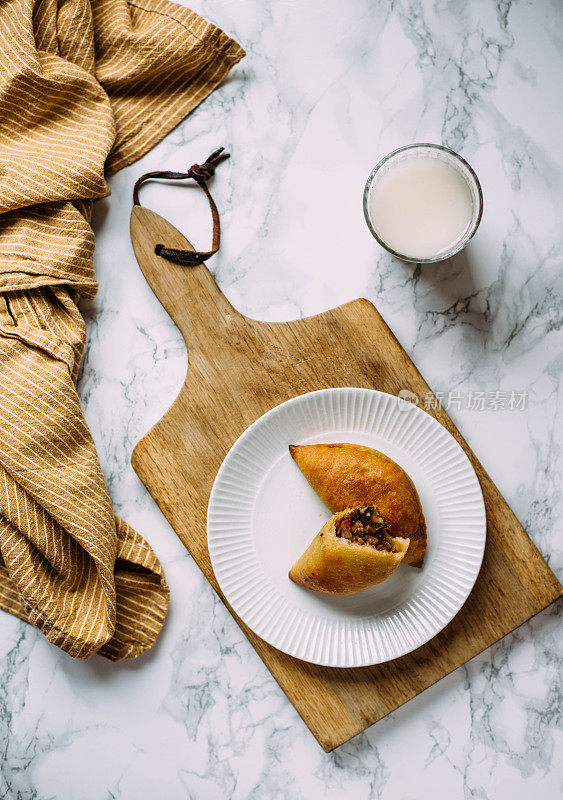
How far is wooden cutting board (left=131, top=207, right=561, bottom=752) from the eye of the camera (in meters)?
1.30

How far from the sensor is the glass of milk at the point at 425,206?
1.28 m

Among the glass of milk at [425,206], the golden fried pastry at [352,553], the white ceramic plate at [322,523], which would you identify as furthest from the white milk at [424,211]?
the golden fried pastry at [352,553]

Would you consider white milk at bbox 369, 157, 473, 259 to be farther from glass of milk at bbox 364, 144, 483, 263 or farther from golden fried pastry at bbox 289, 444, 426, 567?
golden fried pastry at bbox 289, 444, 426, 567

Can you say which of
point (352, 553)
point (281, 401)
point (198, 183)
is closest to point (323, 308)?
point (281, 401)

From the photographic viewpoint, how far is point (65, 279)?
133cm

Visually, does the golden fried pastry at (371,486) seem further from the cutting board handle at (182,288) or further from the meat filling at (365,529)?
the cutting board handle at (182,288)

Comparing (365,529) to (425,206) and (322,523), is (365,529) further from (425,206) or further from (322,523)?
(425,206)

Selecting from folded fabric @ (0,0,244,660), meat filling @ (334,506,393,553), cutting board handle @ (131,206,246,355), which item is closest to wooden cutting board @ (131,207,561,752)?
cutting board handle @ (131,206,246,355)

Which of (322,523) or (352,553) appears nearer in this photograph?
(352,553)

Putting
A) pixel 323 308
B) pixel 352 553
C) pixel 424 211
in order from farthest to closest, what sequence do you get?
pixel 323 308 → pixel 424 211 → pixel 352 553

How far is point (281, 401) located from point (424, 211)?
0.47m

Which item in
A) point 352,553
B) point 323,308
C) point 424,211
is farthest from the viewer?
point 323,308

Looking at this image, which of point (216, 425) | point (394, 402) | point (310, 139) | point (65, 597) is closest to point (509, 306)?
point (394, 402)

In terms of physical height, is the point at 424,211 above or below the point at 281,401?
above
